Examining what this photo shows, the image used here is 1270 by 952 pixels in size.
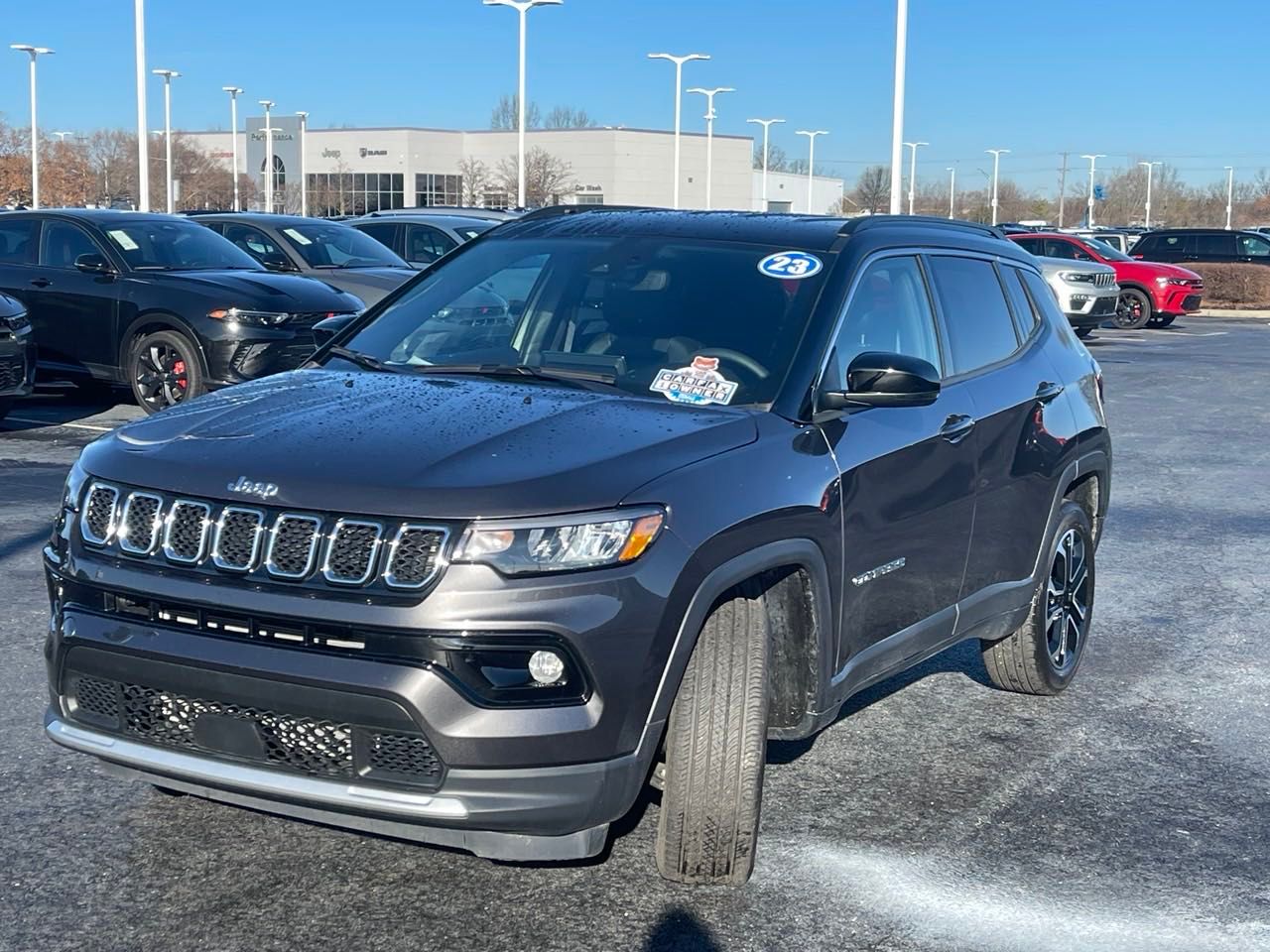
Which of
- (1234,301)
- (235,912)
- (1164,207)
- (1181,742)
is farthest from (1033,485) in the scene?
(1164,207)

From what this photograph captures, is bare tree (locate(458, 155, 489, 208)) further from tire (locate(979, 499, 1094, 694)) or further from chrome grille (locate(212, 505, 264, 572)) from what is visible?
chrome grille (locate(212, 505, 264, 572))

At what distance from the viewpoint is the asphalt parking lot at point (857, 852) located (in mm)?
3873

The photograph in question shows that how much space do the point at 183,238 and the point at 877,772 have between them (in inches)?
414

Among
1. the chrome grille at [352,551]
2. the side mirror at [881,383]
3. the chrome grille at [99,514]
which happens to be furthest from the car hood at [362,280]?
the chrome grille at [352,551]

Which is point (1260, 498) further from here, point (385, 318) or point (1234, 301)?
point (1234, 301)

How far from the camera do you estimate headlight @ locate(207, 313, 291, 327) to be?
41.5 feet

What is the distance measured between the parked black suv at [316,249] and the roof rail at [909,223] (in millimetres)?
10187

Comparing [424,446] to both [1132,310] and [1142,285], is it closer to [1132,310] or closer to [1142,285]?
[1142,285]

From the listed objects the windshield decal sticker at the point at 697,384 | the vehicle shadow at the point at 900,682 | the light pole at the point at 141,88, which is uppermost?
the light pole at the point at 141,88

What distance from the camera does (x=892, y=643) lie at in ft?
15.7

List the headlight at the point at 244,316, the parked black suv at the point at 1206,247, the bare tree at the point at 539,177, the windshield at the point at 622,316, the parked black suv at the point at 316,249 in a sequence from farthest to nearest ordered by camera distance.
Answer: the bare tree at the point at 539,177
the parked black suv at the point at 1206,247
the parked black suv at the point at 316,249
the headlight at the point at 244,316
the windshield at the point at 622,316

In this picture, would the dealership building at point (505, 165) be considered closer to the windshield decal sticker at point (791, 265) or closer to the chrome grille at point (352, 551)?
the windshield decal sticker at point (791, 265)

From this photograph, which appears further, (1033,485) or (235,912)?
(1033,485)

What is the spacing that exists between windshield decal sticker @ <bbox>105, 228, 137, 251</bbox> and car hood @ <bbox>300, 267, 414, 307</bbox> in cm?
227
